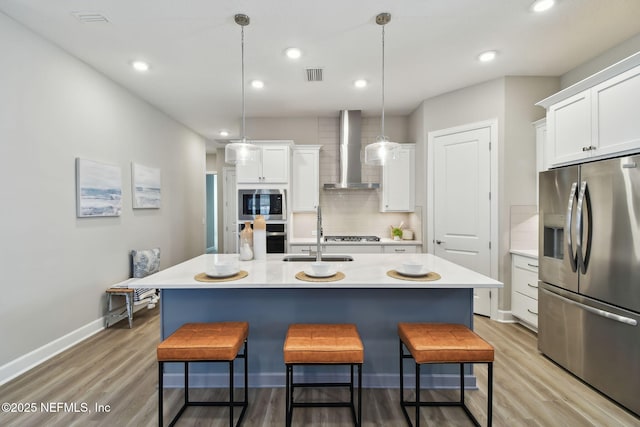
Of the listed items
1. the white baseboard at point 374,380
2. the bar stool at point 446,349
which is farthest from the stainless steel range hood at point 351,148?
the bar stool at point 446,349

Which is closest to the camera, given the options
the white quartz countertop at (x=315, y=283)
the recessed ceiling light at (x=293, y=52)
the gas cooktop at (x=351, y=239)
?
the white quartz countertop at (x=315, y=283)

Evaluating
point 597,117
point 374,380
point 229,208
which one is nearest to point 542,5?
point 597,117

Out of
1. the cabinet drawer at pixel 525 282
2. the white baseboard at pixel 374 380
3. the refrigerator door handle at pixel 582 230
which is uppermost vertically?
the refrigerator door handle at pixel 582 230

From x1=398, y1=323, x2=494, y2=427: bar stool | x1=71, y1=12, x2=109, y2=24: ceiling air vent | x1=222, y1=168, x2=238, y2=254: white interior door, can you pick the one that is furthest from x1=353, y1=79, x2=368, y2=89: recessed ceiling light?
x1=222, y1=168, x2=238, y2=254: white interior door

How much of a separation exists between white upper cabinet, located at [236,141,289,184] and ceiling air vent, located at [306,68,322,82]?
42.7 inches

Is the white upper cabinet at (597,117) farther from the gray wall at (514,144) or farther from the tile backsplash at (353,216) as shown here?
the tile backsplash at (353,216)

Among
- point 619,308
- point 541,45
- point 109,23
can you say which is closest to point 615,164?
point 619,308

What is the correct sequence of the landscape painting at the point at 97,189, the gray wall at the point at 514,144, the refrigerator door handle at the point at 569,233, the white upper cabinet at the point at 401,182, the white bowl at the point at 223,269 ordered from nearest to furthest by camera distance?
1. the white bowl at the point at 223,269
2. the refrigerator door handle at the point at 569,233
3. the landscape painting at the point at 97,189
4. the gray wall at the point at 514,144
5. the white upper cabinet at the point at 401,182

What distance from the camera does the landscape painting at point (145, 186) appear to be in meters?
3.81

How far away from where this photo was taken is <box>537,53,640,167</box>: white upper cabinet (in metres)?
1.91

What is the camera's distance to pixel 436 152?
3.94 m

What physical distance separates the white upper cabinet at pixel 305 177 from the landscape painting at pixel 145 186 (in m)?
1.99

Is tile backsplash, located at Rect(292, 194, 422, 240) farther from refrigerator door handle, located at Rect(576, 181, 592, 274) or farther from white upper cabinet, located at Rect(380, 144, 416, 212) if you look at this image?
refrigerator door handle, located at Rect(576, 181, 592, 274)

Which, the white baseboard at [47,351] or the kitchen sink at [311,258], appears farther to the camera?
the kitchen sink at [311,258]
